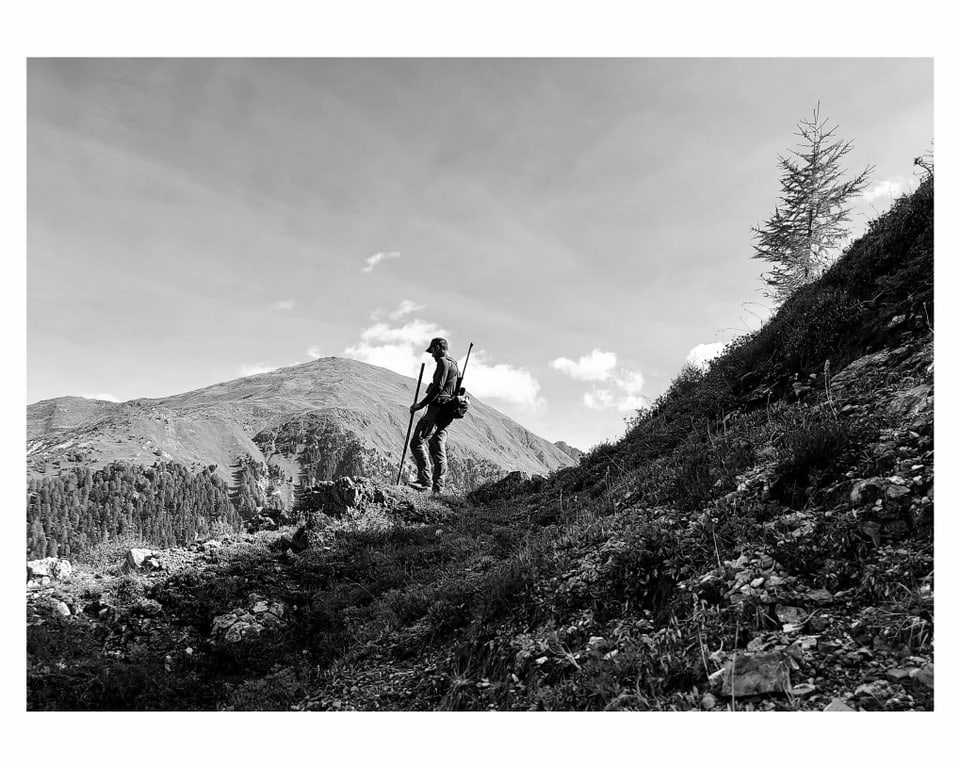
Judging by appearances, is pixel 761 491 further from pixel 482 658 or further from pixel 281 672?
pixel 281 672

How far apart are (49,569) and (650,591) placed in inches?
314

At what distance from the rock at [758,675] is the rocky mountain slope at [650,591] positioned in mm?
12

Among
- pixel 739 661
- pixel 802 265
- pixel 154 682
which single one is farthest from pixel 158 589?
pixel 802 265

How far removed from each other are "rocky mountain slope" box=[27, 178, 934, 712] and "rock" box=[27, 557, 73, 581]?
43 mm

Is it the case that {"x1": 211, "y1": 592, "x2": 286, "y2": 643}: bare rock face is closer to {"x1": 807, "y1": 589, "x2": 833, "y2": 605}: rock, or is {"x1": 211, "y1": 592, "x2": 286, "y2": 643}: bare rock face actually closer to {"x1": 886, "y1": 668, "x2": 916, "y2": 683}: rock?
{"x1": 807, "y1": 589, "x2": 833, "y2": 605}: rock

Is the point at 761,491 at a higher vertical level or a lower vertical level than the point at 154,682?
higher

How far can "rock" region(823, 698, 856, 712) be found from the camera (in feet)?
10.1

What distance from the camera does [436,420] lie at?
14766mm

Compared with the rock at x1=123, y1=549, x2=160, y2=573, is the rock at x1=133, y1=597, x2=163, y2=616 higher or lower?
lower

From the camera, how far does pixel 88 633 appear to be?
5.96 metres

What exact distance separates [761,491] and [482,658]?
3.17 m

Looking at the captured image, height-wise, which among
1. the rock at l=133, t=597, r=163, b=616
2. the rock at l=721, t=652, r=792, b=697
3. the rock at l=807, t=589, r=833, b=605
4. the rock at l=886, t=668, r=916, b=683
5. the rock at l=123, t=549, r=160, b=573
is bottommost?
the rock at l=133, t=597, r=163, b=616

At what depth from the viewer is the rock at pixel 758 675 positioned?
3.27 m

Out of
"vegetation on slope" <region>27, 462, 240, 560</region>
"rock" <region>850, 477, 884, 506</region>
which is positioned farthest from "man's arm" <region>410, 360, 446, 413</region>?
"vegetation on slope" <region>27, 462, 240, 560</region>
